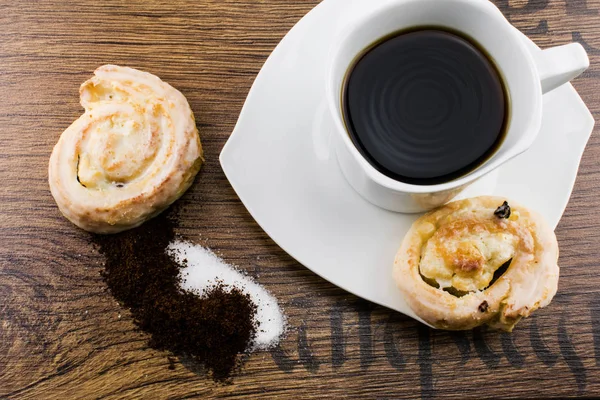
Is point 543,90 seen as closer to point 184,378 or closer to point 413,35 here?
point 413,35

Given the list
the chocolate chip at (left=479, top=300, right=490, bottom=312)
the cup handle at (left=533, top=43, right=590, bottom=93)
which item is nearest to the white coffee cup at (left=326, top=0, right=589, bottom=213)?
the cup handle at (left=533, top=43, right=590, bottom=93)

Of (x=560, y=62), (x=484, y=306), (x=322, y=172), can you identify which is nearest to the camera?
(x=560, y=62)

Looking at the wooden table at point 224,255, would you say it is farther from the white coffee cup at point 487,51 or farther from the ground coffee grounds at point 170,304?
the white coffee cup at point 487,51

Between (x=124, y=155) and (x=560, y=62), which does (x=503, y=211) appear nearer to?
(x=560, y=62)

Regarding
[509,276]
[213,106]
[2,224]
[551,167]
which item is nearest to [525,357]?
[509,276]

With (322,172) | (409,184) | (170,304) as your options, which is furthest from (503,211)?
(170,304)
